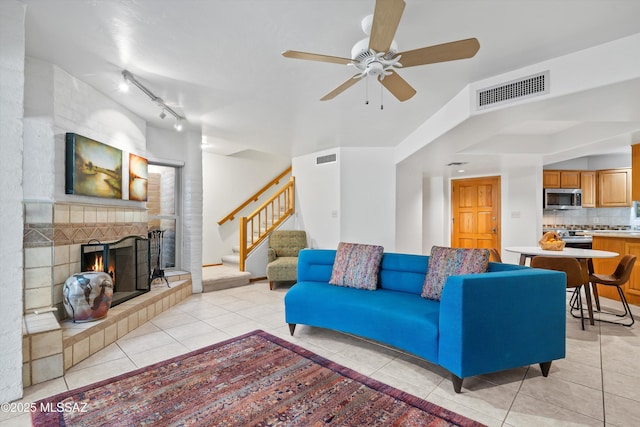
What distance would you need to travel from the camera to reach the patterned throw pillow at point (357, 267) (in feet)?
10.3

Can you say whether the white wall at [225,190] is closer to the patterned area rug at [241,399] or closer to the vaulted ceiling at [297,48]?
the vaulted ceiling at [297,48]

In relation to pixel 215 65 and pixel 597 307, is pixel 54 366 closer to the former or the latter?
pixel 215 65

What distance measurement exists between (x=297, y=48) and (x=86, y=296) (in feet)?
9.21

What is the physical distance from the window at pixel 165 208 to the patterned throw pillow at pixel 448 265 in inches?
153

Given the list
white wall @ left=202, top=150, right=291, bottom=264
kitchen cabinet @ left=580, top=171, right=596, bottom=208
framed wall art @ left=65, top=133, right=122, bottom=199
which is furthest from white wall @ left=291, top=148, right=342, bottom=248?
kitchen cabinet @ left=580, top=171, right=596, bottom=208

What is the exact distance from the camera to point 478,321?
6.68ft

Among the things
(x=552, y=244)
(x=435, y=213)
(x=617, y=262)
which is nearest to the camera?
(x=552, y=244)

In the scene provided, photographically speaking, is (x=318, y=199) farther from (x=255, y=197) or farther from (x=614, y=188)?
(x=614, y=188)

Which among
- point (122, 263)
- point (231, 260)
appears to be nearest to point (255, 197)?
point (231, 260)

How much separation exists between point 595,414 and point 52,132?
453cm

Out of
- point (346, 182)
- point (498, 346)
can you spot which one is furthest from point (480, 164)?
point (498, 346)

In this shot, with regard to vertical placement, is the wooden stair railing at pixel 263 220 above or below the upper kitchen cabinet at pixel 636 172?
below

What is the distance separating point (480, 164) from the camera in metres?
5.84

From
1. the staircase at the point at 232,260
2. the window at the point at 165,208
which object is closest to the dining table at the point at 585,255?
the staircase at the point at 232,260
